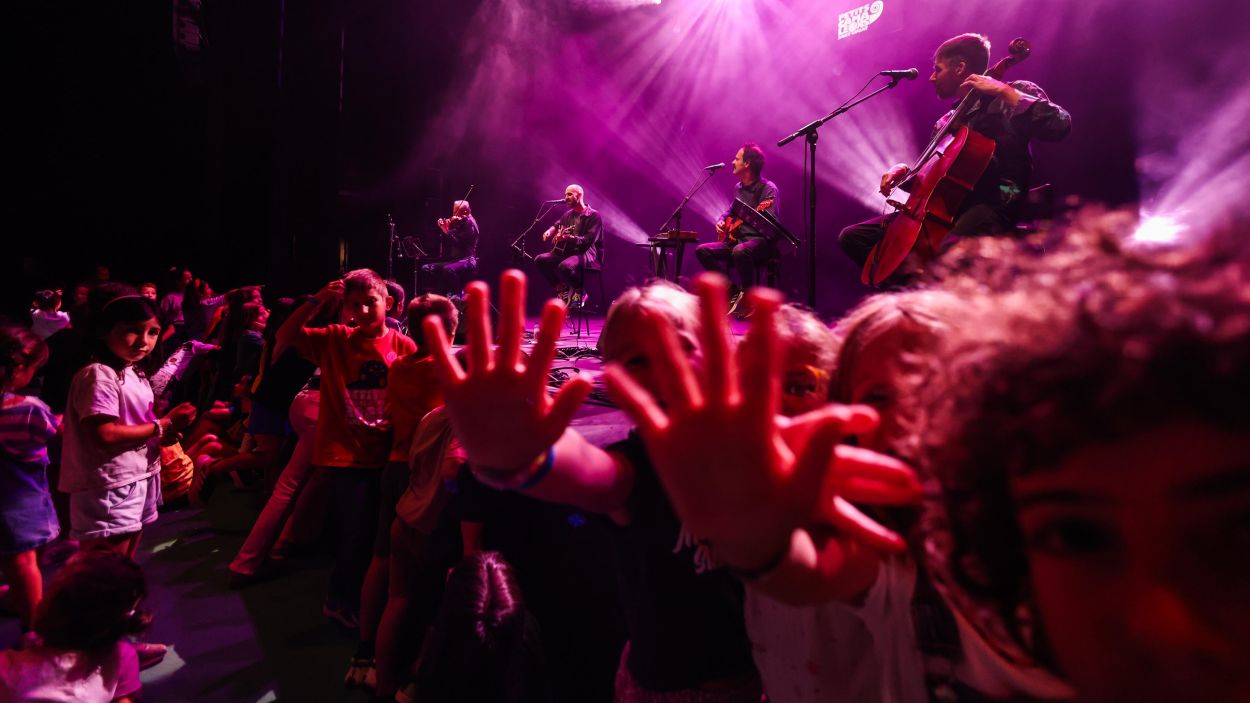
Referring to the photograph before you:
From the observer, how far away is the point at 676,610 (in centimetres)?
108

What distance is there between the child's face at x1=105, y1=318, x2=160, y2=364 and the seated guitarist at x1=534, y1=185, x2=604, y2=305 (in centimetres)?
443

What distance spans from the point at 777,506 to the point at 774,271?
17.7 ft

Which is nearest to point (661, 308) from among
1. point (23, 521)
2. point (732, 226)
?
point (23, 521)

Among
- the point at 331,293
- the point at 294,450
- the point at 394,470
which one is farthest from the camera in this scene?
the point at 294,450

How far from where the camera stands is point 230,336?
434cm

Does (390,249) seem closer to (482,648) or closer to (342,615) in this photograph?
(342,615)

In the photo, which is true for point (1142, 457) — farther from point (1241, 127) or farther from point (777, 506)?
point (1241, 127)

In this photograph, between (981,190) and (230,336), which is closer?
(981,190)

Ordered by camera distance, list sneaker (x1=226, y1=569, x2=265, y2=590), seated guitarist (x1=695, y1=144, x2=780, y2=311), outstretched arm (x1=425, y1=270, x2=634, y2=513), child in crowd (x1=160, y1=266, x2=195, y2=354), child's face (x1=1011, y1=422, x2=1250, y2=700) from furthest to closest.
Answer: child in crowd (x1=160, y1=266, x2=195, y2=354), seated guitarist (x1=695, y1=144, x2=780, y2=311), sneaker (x1=226, y1=569, x2=265, y2=590), outstretched arm (x1=425, y1=270, x2=634, y2=513), child's face (x1=1011, y1=422, x2=1250, y2=700)

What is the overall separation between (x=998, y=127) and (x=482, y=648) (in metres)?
3.61

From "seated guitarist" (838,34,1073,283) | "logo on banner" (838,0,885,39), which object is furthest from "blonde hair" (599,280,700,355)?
"logo on banner" (838,0,885,39)

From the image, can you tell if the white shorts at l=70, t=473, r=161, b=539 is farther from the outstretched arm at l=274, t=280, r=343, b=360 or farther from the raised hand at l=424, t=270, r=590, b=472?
the raised hand at l=424, t=270, r=590, b=472

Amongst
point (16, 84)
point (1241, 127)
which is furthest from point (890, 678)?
point (16, 84)

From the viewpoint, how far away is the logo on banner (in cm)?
658
